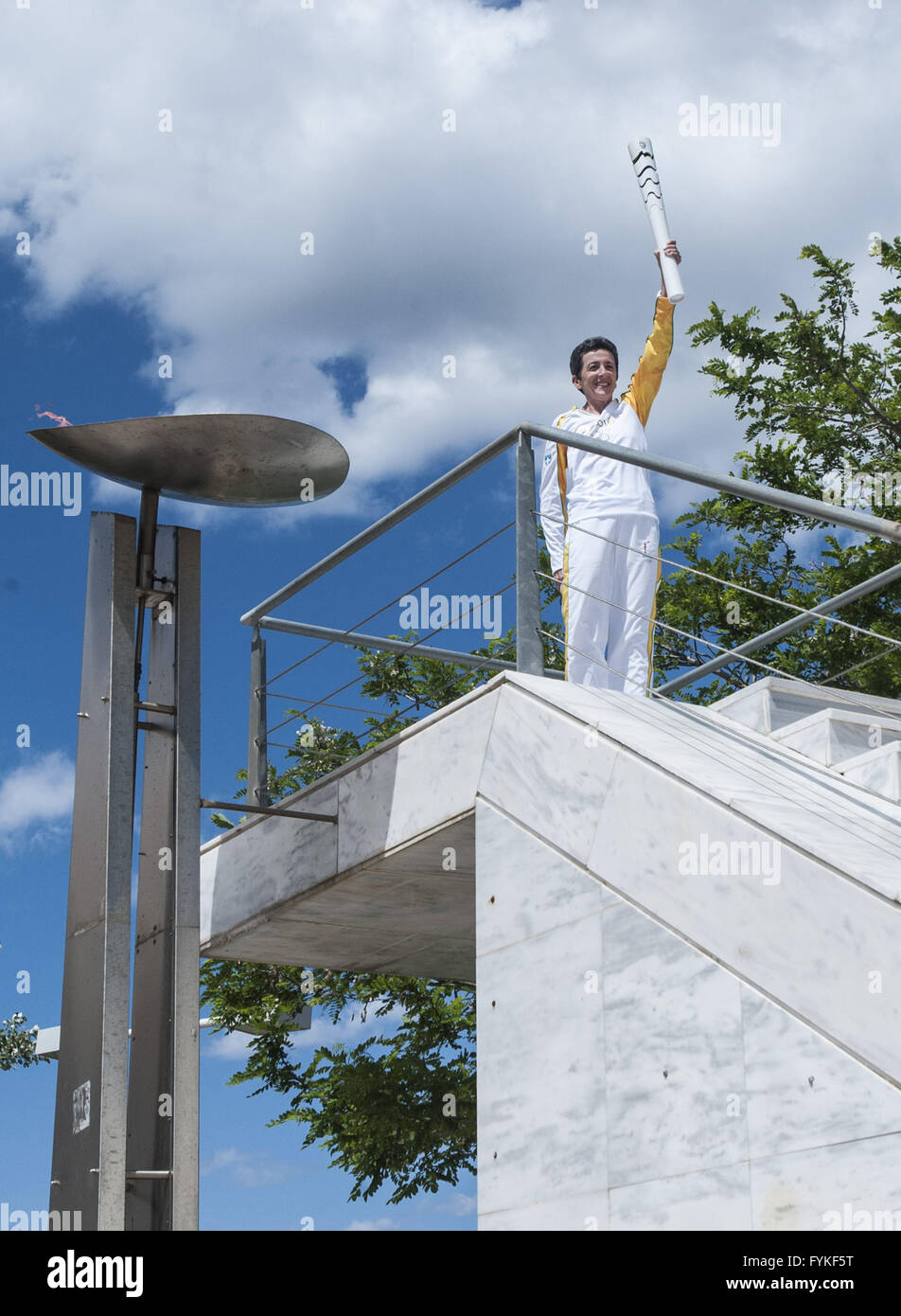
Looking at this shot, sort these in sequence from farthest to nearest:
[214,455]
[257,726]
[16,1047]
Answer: [16,1047], [257,726], [214,455]

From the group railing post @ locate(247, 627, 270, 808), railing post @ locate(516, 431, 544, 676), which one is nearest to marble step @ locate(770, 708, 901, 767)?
railing post @ locate(516, 431, 544, 676)

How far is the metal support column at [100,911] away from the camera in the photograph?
5777 mm

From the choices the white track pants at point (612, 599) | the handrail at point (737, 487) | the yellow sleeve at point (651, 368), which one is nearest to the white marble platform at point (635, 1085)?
the white track pants at point (612, 599)

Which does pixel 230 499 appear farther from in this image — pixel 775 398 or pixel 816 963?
pixel 775 398

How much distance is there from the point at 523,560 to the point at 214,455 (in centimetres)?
143

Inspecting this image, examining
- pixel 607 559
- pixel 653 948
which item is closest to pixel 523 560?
pixel 607 559

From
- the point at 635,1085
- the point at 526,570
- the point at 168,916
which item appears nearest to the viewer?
the point at 635,1085

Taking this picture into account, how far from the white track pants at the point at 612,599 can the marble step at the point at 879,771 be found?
99 cm

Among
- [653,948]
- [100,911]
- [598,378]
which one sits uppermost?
[598,378]

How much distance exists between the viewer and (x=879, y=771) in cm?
617

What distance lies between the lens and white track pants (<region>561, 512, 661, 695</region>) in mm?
6855

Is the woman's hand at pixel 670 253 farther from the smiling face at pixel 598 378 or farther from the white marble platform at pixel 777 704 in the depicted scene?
the white marble platform at pixel 777 704

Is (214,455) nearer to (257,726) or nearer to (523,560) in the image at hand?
(523,560)
